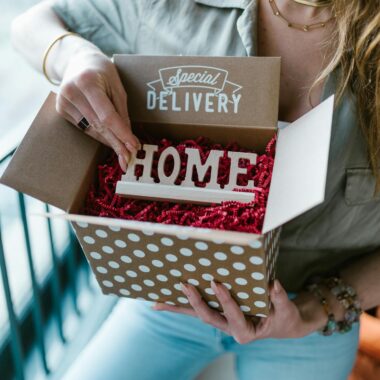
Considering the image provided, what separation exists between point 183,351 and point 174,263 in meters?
0.41

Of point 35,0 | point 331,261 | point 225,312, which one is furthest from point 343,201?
point 35,0

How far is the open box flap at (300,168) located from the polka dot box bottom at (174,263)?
0.14 feet

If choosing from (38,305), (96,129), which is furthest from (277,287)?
(38,305)

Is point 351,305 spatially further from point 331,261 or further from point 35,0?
point 35,0

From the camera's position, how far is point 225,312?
77cm

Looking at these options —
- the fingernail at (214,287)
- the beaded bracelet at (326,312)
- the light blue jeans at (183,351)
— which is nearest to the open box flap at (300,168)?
the fingernail at (214,287)

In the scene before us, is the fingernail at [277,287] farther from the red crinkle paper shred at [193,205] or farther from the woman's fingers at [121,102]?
the woman's fingers at [121,102]

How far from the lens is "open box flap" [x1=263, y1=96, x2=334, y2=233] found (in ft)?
1.94

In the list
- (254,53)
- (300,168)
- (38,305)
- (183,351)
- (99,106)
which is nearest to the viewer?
(300,168)

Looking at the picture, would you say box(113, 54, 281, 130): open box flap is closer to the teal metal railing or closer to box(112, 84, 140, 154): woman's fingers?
box(112, 84, 140, 154): woman's fingers

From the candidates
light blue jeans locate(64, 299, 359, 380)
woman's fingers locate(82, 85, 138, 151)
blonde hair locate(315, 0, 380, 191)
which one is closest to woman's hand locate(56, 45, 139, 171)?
woman's fingers locate(82, 85, 138, 151)

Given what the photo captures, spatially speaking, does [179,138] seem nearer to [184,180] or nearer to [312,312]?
[184,180]

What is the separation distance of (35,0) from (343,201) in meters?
1.07

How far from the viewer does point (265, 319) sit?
0.85 metres
